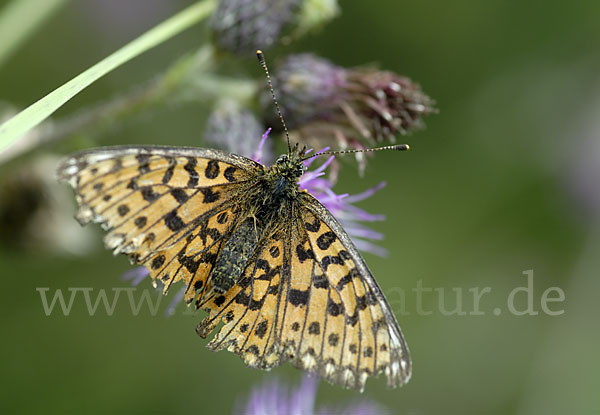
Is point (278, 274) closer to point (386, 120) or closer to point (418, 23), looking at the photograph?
point (386, 120)

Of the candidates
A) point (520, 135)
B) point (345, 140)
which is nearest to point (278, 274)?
point (345, 140)

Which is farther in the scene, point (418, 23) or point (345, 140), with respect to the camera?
point (418, 23)

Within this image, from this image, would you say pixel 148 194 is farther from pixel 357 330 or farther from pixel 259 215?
pixel 357 330

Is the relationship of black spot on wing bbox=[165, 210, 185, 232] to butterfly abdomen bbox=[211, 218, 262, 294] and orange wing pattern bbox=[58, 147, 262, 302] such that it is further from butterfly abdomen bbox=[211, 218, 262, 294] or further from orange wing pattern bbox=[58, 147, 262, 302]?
butterfly abdomen bbox=[211, 218, 262, 294]

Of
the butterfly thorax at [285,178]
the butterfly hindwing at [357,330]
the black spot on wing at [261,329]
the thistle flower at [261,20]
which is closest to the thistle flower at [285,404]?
the black spot on wing at [261,329]

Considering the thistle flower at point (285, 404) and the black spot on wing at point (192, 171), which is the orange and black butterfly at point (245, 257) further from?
the thistle flower at point (285, 404)

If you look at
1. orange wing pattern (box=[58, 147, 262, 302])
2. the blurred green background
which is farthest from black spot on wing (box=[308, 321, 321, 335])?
the blurred green background

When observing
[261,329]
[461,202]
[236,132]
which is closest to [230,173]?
Answer: [236,132]
